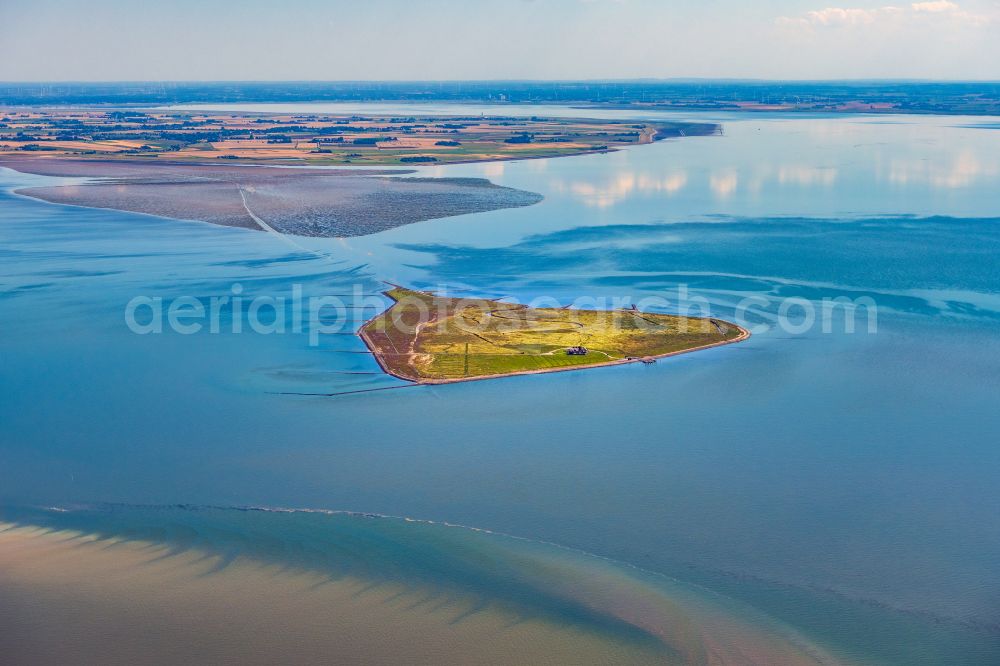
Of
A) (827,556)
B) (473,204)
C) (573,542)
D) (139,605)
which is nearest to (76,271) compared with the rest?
(473,204)

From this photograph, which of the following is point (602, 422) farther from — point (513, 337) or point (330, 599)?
point (330, 599)

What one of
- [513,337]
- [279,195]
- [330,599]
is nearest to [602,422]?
[513,337]

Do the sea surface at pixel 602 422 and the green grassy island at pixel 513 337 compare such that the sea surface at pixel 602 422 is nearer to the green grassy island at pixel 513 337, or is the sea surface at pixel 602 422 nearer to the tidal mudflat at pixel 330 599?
the tidal mudflat at pixel 330 599

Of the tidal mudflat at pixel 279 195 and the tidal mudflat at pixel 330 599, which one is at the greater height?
the tidal mudflat at pixel 279 195

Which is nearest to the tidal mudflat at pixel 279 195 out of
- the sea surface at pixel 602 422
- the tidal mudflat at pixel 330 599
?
the sea surface at pixel 602 422

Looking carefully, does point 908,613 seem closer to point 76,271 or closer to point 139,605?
point 139,605

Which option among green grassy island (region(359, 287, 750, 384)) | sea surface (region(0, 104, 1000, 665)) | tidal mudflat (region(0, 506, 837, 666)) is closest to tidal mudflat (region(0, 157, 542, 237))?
sea surface (region(0, 104, 1000, 665))

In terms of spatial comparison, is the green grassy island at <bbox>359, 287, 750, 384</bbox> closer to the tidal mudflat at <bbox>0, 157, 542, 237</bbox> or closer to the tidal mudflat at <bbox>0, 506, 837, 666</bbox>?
the tidal mudflat at <bbox>0, 506, 837, 666</bbox>
